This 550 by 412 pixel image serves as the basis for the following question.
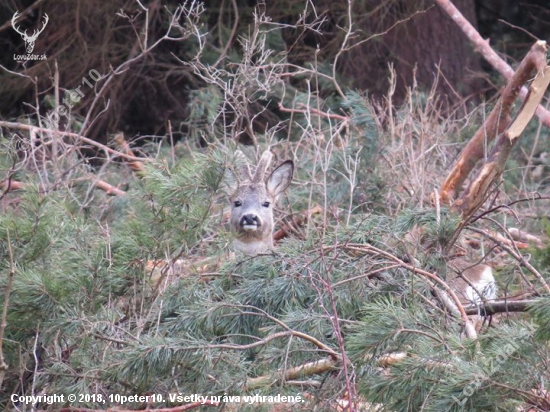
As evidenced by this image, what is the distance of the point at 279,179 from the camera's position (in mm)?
7848

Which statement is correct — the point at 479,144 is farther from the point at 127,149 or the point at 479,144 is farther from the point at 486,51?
the point at 127,149

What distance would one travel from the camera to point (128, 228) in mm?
5719

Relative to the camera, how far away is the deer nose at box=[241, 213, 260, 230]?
7520 millimetres

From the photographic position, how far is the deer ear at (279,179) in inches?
305

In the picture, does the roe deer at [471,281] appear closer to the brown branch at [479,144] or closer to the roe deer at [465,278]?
the roe deer at [465,278]

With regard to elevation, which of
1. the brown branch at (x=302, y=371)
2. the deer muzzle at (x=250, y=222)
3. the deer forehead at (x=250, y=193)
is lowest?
the deer muzzle at (x=250, y=222)

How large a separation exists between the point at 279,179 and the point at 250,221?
50 centimetres

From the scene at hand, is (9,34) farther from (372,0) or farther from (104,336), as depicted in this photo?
(104,336)

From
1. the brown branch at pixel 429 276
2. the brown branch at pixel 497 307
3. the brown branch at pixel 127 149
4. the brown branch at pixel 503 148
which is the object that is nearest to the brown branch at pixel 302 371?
the brown branch at pixel 429 276

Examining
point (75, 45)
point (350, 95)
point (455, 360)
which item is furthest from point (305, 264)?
point (75, 45)

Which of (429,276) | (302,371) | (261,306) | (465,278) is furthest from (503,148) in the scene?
(302,371)

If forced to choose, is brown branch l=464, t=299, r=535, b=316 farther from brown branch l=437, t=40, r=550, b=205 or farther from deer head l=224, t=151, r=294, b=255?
deer head l=224, t=151, r=294, b=255

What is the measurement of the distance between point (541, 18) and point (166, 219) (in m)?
9.89

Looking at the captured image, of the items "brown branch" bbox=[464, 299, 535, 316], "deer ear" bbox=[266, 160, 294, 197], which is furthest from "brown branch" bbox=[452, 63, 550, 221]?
"deer ear" bbox=[266, 160, 294, 197]
